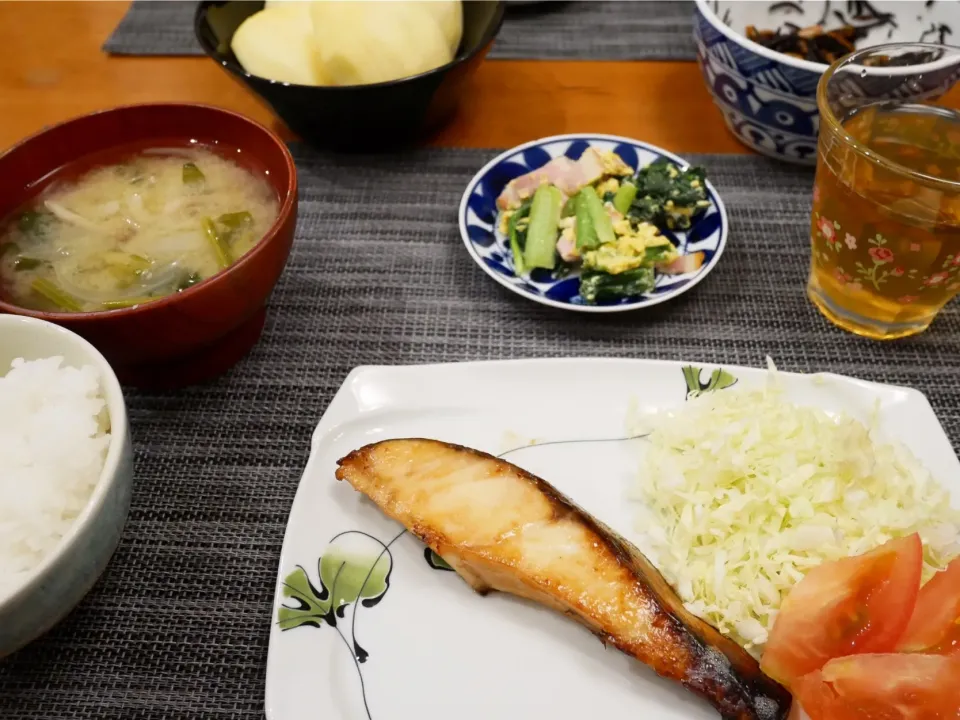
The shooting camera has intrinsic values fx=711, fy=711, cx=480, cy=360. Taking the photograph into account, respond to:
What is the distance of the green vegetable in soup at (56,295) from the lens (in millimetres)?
1295

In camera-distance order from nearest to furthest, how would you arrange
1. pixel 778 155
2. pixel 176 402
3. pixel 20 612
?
1. pixel 20 612
2. pixel 176 402
3. pixel 778 155

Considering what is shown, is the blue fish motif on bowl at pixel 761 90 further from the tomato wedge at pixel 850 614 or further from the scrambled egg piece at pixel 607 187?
the tomato wedge at pixel 850 614

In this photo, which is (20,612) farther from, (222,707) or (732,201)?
(732,201)

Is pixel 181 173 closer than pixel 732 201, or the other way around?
pixel 181 173

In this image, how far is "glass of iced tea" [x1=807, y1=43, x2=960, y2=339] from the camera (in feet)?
4.36

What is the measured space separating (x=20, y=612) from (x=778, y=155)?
195 centimetres

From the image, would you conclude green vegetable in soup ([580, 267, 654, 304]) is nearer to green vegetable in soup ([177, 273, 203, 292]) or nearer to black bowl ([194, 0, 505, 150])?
black bowl ([194, 0, 505, 150])

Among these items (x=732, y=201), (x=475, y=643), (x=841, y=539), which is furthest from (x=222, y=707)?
(x=732, y=201)

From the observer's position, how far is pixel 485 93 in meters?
2.27

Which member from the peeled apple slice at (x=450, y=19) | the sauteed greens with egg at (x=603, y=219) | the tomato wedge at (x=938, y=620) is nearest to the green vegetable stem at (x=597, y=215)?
the sauteed greens with egg at (x=603, y=219)

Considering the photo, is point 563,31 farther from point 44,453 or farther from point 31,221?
point 44,453

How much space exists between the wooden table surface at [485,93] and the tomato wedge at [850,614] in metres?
1.36

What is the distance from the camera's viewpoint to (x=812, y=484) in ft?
3.94

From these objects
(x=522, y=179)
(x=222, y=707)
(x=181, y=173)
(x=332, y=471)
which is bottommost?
(x=222, y=707)
